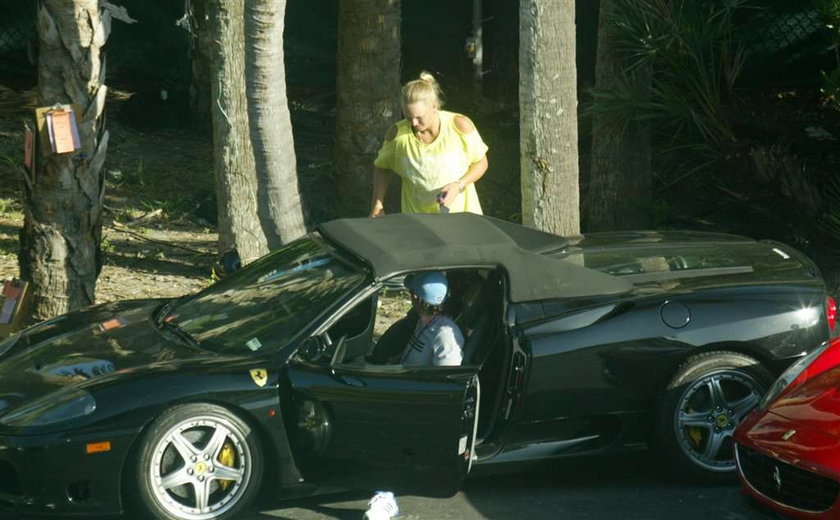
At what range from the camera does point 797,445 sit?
5242 mm

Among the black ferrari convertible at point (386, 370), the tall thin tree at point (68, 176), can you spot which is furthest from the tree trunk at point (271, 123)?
the black ferrari convertible at point (386, 370)

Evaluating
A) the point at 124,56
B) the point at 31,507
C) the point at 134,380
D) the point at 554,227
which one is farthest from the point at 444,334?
the point at 124,56

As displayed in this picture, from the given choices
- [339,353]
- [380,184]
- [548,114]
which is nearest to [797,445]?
[339,353]

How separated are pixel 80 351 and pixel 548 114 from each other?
379 centimetres

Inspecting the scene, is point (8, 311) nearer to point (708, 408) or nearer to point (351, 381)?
point (351, 381)

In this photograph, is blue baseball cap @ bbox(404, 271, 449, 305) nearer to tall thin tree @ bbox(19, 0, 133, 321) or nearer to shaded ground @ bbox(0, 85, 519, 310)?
tall thin tree @ bbox(19, 0, 133, 321)

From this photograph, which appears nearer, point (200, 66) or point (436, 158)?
point (436, 158)

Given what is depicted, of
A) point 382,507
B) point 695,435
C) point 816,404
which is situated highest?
point 816,404

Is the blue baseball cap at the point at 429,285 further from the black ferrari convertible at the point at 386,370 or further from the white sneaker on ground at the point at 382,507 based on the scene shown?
the white sneaker on ground at the point at 382,507

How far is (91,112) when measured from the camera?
820cm

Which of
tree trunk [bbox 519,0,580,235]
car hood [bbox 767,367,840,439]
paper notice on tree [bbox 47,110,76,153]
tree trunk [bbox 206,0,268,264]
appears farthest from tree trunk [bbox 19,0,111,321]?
car hood [bbox 767,367,840,439]

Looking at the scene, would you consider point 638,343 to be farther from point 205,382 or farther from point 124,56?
point 124,56

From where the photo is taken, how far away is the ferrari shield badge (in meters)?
5.73

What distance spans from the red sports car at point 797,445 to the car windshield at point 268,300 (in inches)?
75.5
